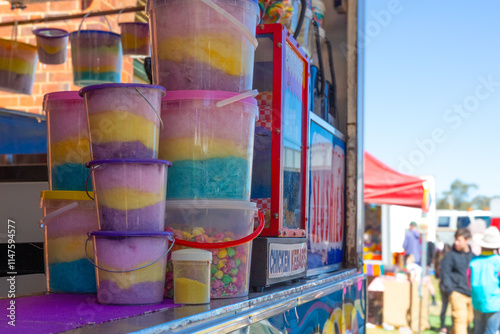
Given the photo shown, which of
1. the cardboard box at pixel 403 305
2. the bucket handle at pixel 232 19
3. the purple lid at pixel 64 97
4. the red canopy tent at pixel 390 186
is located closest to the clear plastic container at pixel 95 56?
the purple lid at pixel 64 97

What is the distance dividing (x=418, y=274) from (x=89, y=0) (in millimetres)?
7086

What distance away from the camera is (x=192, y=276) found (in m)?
1.33

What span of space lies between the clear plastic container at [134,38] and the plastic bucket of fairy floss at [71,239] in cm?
154

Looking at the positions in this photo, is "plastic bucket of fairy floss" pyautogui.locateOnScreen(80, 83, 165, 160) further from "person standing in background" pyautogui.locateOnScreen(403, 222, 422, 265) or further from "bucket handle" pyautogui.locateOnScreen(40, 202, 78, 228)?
"person standing in background" pyautogui.locateOnScreen(403, 222, 422, 265)

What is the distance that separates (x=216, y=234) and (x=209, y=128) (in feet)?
0.83

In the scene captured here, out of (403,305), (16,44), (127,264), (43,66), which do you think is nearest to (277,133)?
(127,264)

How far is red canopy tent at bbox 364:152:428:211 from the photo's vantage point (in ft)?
28.5

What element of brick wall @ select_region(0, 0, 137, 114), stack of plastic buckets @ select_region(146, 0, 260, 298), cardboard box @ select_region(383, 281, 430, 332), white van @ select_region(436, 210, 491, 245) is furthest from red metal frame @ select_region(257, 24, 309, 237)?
white van @ select_region(436, 210, 491, 245)

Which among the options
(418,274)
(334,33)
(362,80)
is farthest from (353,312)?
(418,274)

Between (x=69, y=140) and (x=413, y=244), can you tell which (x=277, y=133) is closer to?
(x=69, y=140)

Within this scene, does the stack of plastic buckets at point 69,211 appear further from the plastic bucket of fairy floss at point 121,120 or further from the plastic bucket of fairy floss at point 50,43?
the plastic bucket of fairy floss at point 50,43

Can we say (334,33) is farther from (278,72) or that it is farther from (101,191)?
(101,191)

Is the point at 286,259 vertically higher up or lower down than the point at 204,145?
lower down

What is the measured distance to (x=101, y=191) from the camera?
1.31 meters
